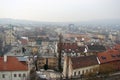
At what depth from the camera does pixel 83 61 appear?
63.0ft

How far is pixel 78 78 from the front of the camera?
16438 mm

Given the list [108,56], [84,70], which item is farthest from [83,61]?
[108,56]

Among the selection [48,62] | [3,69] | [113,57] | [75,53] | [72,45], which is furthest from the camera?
[72,45]

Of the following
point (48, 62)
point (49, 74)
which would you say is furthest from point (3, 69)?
point (48, 62)

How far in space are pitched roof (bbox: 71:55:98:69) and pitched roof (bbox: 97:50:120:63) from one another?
67 cm

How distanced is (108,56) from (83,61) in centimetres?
334

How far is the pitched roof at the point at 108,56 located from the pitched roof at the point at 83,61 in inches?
26.4

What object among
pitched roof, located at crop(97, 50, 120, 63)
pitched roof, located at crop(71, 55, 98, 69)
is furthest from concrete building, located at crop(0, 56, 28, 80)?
pitched roof, located at crop(97, 50, 120, 63)

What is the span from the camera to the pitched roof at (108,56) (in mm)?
20750

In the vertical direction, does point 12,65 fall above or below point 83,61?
above

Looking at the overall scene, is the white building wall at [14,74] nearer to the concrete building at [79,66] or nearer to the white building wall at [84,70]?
the concrete building at [79,66]

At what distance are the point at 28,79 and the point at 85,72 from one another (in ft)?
17.2

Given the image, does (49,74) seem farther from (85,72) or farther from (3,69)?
(3,69)

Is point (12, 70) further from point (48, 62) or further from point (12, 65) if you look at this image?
point (48, 62)
